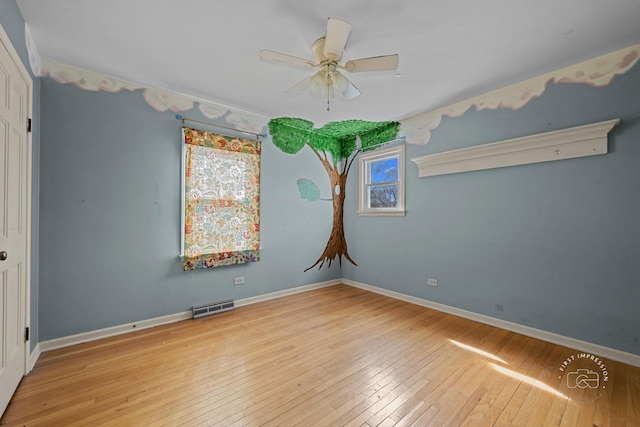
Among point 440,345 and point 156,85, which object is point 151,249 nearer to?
point 156,85

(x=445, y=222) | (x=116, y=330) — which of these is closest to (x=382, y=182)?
(x=445, y=222)

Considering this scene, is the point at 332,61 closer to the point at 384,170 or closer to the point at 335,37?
the point at 335,37

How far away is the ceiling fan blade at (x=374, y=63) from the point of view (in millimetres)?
2016

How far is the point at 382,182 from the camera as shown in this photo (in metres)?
4.46

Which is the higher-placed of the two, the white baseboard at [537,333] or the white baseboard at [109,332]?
the white baseboard at [537,333]

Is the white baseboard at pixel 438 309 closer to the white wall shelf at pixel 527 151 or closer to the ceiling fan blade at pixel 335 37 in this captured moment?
the white wall shelf at pixel 527 151

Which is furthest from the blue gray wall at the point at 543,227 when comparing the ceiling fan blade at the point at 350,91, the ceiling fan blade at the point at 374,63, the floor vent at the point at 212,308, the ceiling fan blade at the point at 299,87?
the floor vent at the point at 212,308

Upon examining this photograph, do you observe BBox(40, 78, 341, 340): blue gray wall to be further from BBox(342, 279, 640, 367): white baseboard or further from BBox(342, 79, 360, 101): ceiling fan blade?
BBox(342, 279, 640, 367): white baseboard

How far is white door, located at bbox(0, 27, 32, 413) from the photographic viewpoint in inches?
65.7

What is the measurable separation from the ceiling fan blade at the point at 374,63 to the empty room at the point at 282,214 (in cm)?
3

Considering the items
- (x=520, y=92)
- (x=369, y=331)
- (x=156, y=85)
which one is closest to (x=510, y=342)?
(x=369, y=331)

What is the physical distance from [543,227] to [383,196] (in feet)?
7.05

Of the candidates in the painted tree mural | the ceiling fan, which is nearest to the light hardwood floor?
the painted tree mural

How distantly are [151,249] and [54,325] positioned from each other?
103cm
